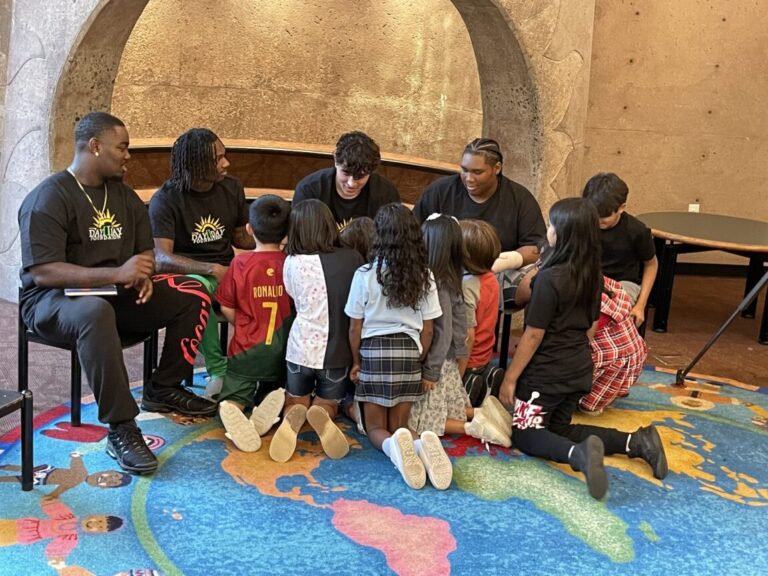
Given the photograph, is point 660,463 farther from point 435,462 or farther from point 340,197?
point 340,197

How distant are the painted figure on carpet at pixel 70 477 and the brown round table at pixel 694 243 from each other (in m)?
3.66

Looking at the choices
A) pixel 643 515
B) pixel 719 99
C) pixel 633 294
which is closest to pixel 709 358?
pixel 633 294

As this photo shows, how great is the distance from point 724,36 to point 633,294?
11.7ft

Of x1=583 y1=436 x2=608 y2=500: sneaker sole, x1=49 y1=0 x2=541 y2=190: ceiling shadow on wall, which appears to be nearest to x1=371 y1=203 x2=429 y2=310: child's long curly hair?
x1=583 y1=436 x2=608 y2=500: sneaker sole

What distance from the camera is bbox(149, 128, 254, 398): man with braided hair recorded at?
3.87m

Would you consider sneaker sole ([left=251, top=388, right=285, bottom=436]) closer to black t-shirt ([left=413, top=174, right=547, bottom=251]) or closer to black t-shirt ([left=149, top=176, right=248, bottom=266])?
black t-shirt ([left=149, top=176, right=248, bottom=266])

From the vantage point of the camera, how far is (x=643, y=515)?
10.2 feet

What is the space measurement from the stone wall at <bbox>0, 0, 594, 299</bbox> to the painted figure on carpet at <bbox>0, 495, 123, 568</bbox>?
2475 mm

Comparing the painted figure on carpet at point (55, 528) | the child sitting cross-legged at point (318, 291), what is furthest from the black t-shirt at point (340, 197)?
the painted figure on carpet at point (55, 528)

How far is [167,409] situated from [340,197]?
48.8 inches

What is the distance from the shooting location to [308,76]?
25.9ft

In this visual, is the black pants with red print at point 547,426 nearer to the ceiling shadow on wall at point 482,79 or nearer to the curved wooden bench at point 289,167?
the ceiling shadow on wall at point 482,79

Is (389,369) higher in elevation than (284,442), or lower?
higher

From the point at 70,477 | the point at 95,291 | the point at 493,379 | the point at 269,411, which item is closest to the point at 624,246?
the point at 493,379
